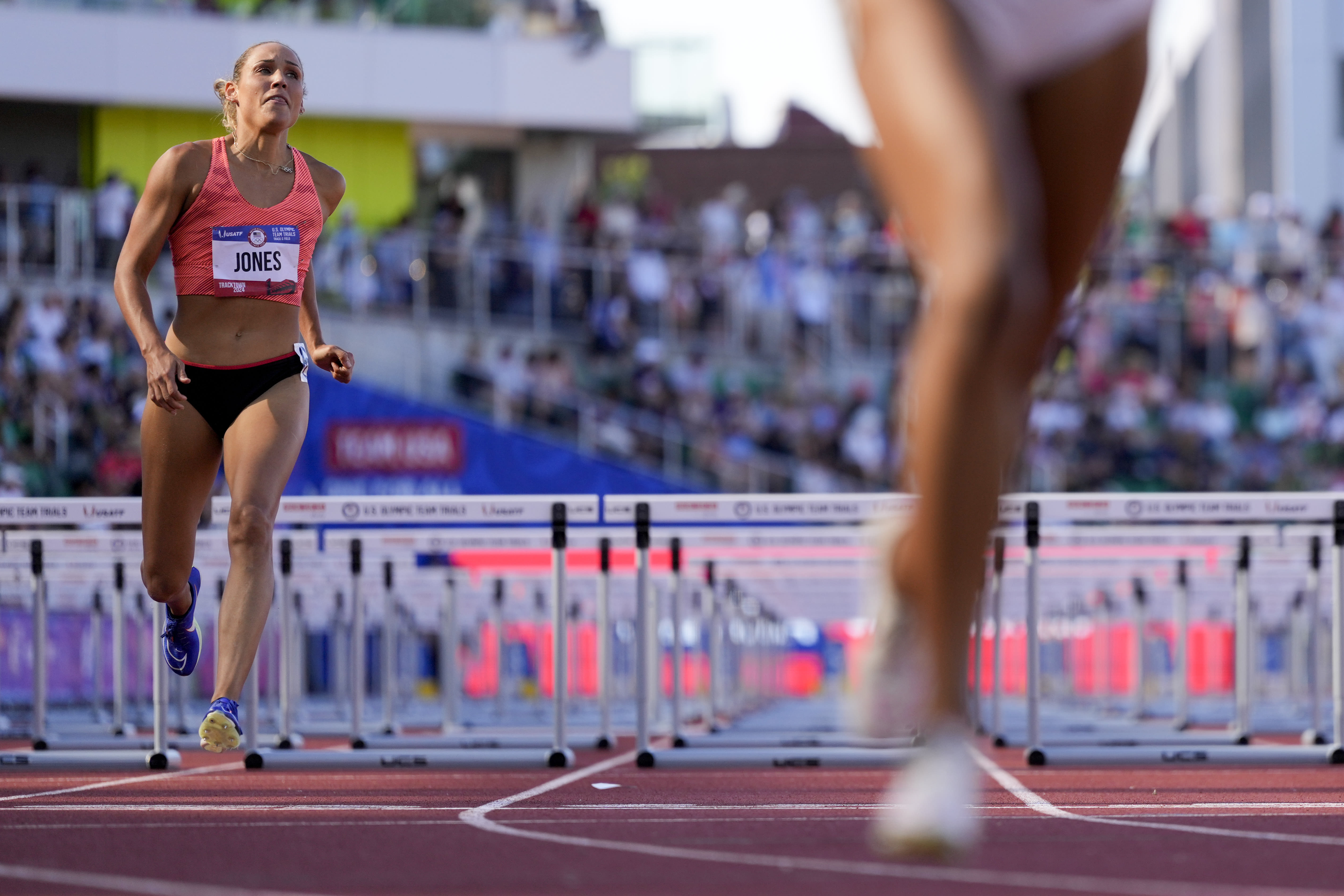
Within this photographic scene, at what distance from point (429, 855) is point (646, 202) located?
21.2 m

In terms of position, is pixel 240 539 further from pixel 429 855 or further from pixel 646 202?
pixel 646 202

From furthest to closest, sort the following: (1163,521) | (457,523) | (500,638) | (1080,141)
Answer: (500,638)
(1163,521)
(457,523)
(1080,141)

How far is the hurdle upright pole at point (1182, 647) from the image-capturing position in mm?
10805

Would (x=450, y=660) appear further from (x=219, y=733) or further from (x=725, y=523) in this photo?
(x=219, y=733)

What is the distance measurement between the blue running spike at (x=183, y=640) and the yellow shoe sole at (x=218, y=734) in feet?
2.93

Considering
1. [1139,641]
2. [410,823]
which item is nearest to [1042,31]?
[410,823]

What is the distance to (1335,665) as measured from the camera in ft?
23.3

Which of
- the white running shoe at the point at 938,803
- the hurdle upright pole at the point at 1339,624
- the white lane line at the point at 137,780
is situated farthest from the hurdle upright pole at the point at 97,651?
the white running shoe at the point at 938,803

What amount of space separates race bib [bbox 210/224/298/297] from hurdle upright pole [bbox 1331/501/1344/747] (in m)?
3.93

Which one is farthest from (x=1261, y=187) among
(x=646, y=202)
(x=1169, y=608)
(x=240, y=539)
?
(x=240, y=539)

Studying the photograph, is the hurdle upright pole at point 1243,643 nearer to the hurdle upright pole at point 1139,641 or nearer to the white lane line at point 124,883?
the hurdle upright pole at point 1139,641

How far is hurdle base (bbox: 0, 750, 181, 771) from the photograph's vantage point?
7.18 meters

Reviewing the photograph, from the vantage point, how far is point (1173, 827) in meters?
4.27

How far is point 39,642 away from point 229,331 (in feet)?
12.0
